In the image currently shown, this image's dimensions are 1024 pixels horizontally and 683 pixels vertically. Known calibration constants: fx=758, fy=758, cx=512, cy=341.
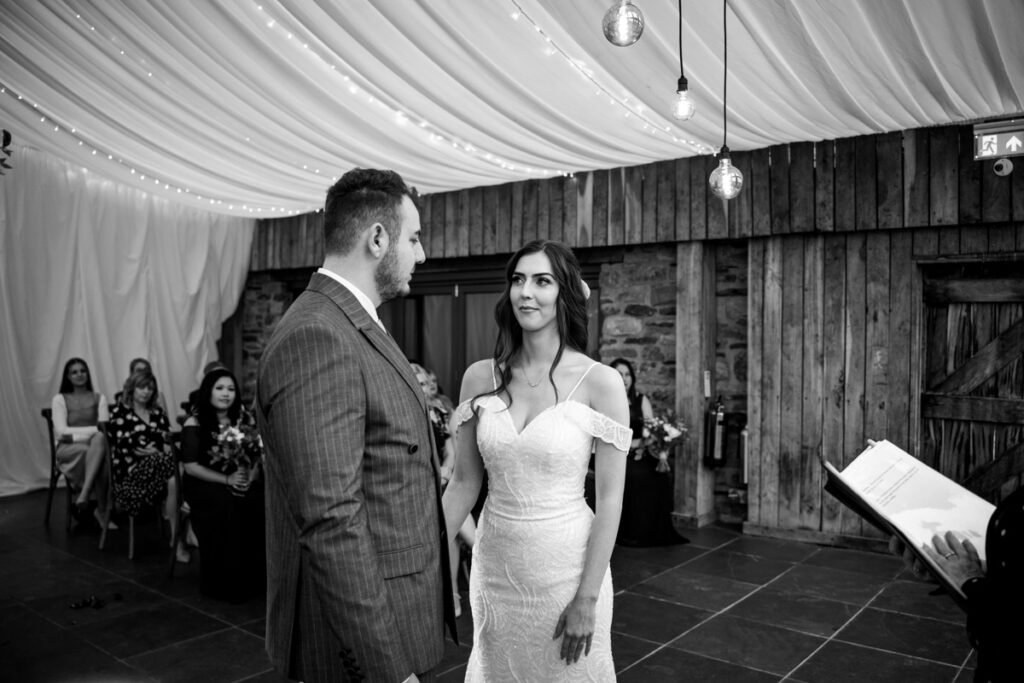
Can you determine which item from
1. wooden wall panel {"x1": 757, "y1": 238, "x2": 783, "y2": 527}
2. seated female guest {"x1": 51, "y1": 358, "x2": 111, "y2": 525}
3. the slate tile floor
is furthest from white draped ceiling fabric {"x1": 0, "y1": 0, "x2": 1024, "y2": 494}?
the slate tile floor

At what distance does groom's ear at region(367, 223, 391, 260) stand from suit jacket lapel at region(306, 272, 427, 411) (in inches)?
4.5

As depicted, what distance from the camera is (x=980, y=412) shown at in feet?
19.0

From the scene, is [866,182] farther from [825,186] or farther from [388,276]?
[388,276]

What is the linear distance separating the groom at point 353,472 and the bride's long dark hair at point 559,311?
2.22 feet

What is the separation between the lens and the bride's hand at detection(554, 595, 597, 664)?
2182 mm

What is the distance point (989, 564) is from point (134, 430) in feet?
20.1

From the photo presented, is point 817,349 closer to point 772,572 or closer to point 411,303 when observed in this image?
point 772,572

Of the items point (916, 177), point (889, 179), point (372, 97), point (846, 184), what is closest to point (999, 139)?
point (916, 177)

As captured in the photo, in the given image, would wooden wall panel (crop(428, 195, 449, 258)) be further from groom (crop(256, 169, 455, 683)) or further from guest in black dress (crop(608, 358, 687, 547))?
groom (crop(256, 169, 455, 683))

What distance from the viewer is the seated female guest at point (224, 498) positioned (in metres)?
4.85

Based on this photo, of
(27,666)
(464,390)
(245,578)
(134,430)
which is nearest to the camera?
(464,390)

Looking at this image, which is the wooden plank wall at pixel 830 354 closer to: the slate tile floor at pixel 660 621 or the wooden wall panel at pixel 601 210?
the slate tile floor at pixel 660 621

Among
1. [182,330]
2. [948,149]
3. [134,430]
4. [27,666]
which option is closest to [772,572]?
[948,149]

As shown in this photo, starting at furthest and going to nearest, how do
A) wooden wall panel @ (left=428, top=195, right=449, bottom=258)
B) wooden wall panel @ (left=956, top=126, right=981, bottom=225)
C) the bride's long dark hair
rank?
wooden wall panel @ (left=428, top=195, right=449, bottom=258) → wooden wall panel @ (left=956, top=126, right=981, bottom=225) → the bride's long dark hair
